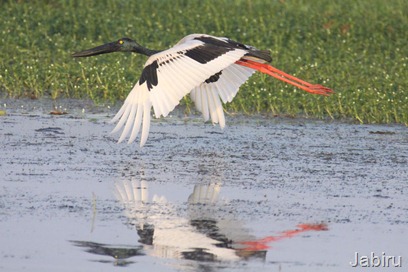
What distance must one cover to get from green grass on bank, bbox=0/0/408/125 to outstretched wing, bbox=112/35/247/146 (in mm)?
3039

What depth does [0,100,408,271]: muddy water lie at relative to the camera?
239 inches

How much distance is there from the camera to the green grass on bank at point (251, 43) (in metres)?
11.9

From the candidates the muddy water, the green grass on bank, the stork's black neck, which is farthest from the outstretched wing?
the green grass on bank

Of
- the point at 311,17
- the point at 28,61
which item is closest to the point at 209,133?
the point at 28,61

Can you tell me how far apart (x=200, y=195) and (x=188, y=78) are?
105 cm

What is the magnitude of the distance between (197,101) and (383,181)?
1.92 metres

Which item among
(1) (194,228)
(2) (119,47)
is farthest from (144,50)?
(1) (194,228)

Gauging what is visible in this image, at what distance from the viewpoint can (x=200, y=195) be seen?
303 inches

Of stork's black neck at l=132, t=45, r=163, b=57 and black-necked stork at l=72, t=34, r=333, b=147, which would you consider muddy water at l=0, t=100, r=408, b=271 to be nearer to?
black-necked stork at l=72, t=34, r=333, b=147

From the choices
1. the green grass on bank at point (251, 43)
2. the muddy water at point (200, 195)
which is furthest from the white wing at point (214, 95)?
the green grass on bank at point (251, 43)

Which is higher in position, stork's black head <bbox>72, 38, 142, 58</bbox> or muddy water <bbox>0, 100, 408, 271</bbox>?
stork's black head <bbox>72, 38, 142, 58</bbox>

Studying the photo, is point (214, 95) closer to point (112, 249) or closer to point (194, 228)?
point (194, 228)

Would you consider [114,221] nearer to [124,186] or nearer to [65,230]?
[65,230]

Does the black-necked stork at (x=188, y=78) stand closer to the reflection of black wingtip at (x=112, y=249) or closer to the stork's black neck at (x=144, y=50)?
the stork's black neck at (x=144, y=50)
